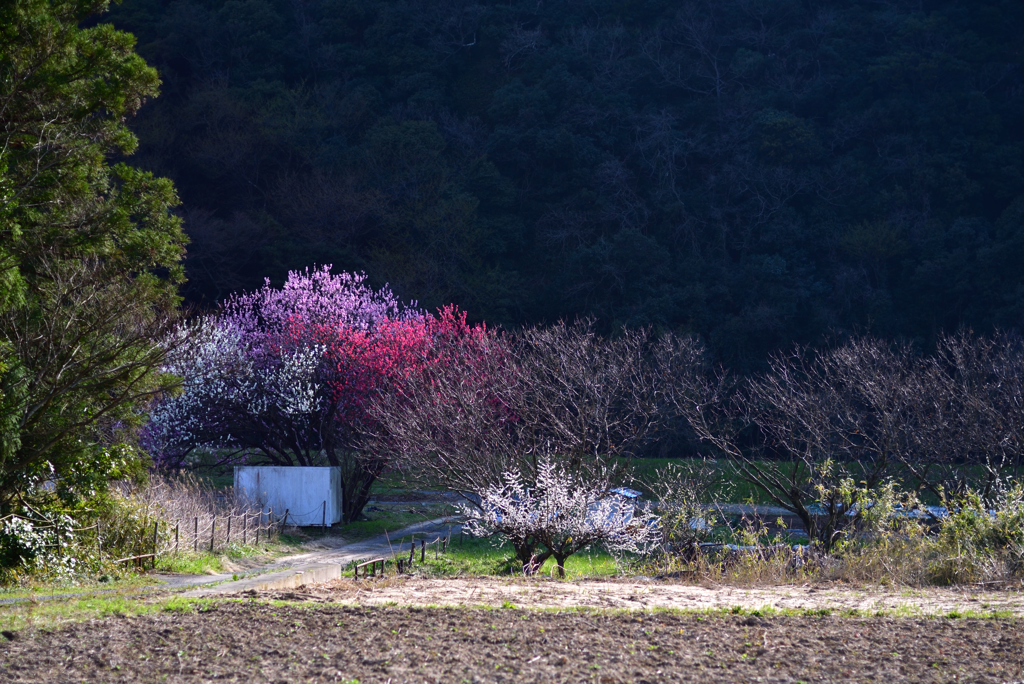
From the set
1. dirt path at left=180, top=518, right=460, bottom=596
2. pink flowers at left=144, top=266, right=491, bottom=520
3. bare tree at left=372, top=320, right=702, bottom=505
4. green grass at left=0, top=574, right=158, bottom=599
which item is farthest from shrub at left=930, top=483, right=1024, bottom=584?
pink flowers at left=144, top=266, right=491, bottom=520

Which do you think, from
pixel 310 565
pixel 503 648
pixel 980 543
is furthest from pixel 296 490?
pixel 503 648

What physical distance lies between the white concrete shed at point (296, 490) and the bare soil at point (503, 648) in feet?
34.2

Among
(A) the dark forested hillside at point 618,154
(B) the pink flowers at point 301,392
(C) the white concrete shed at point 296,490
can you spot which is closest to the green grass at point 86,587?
(C) the white concrete shed at point 296,490

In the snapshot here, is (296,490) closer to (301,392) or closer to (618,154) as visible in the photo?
(301,392)

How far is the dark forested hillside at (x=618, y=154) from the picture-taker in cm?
3547

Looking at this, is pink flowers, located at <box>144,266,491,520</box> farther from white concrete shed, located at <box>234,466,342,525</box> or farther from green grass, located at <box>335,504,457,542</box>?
white concrete shed, located at <box>234,466,342,525</box>

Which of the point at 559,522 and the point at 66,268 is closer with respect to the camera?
the point at 66,268

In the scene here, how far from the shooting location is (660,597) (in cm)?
873

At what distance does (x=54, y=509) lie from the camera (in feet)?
35.2

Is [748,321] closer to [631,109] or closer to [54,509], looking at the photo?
[631,109]

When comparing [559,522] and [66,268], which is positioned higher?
[66,268]

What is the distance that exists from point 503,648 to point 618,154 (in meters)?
36.9

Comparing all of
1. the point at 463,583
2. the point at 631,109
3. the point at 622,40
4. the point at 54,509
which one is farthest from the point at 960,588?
the point at 622,40

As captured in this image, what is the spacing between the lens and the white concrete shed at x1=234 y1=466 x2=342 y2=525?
17781mm
